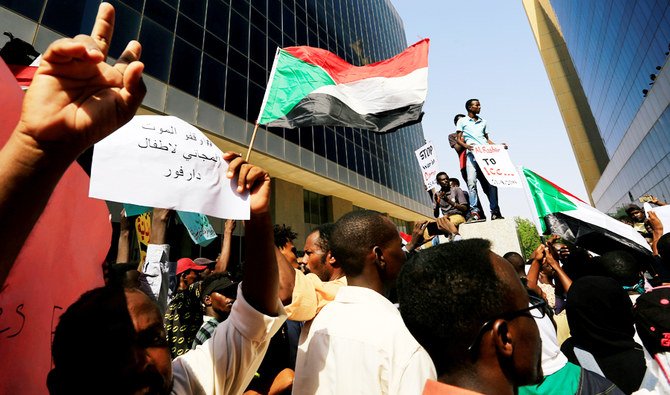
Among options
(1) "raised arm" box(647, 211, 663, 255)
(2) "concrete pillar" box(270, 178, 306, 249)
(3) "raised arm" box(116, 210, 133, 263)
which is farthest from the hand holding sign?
(2) "concrete pillar" box(270, 178, 306, 249)

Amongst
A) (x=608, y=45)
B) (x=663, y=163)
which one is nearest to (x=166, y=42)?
(x=663, y=163)

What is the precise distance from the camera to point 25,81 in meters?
1.49

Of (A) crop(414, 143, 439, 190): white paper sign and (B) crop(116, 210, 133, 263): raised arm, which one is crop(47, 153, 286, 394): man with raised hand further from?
(A) crop(414, 143, 439, 190): white paper sign

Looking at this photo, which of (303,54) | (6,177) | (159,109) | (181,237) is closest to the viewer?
(6,177)

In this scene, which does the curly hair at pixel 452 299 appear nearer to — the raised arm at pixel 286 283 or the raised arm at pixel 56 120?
the raised arm at pixel 286 283

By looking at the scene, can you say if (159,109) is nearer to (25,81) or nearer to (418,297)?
(25,81)

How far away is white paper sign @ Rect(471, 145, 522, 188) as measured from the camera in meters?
5.26

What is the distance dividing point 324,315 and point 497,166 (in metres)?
4.55

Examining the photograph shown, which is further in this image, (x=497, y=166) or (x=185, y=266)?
(x=497, y=166)

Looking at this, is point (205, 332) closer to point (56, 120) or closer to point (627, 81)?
point (56, 120)

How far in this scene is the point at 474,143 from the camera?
20.3 ft

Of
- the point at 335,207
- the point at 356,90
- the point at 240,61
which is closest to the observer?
the point at 356,90

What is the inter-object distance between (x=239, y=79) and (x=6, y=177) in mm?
14972

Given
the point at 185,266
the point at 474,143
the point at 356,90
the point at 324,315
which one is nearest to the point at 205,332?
the point at 324,315
